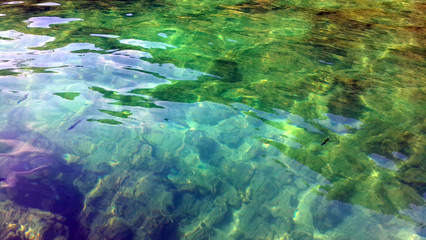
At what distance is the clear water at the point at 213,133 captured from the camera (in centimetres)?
256

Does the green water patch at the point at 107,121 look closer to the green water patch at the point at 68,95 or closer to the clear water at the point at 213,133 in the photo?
the clear water at the point at 213,133

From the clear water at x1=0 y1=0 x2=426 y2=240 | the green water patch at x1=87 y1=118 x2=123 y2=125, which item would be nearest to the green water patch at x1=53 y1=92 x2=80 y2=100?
the clear water at x1=0 y1=0 x2=426 y2=240

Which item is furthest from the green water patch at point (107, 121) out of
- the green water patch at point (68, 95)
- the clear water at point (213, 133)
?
the green water patch at point (68, 95)

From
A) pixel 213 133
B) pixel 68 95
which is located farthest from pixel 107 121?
pixel 213 133

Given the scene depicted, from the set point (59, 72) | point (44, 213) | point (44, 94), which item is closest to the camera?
point (44, 213)

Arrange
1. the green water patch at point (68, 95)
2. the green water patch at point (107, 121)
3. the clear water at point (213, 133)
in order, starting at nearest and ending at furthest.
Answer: the clear water at point (213, 133)
the green water patch at point (107, 121)
the green water patch at point (68, 95)

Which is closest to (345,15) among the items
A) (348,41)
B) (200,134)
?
(348,41)

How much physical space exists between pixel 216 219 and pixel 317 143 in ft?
4.91

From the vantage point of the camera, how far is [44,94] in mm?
3943

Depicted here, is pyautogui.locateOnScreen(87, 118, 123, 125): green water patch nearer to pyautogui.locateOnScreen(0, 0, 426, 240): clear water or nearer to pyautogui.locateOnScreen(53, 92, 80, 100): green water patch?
pyautogui.locateOnScreen(0, 0, 426, 240): clear water

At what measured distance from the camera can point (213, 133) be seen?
11.2ft

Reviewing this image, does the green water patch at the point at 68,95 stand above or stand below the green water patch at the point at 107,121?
above

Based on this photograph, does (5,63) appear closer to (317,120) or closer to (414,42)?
(317,120)

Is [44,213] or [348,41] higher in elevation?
[348,41]
